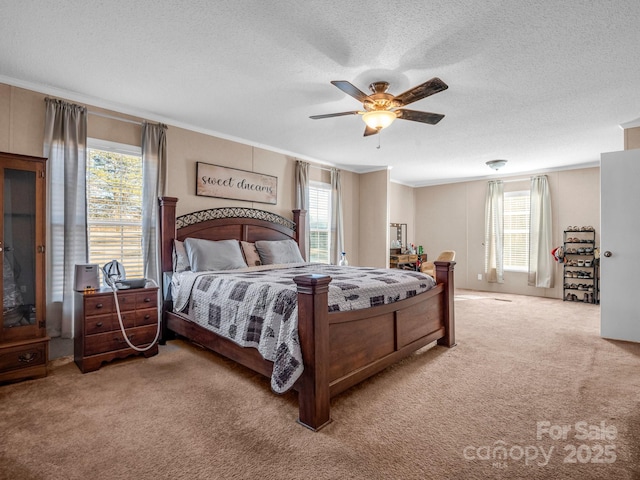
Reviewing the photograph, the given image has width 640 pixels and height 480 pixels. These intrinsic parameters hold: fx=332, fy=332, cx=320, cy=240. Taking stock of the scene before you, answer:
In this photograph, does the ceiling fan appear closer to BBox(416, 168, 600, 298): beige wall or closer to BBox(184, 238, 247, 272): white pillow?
BBox(184, 238, 247, 272): white pillow

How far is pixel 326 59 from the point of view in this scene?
8.45 feet

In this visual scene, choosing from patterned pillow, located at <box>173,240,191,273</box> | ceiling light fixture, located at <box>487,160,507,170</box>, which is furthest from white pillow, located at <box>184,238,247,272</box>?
ceiling light fixture, located at <box>487,160,507,170</box>

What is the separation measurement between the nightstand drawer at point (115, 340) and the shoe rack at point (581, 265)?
22.4ft

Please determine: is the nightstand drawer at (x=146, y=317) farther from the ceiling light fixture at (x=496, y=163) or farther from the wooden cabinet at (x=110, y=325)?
the ceiling light fixture at (x=496, y=163)

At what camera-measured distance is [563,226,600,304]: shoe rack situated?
5898 millimetres

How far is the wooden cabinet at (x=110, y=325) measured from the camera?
284cm

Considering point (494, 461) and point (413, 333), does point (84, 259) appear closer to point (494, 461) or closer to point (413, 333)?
point (413, 333)

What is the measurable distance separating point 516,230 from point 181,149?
6.51 m

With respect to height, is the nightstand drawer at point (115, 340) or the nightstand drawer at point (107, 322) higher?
the nightstand drawer at point (107, 322)

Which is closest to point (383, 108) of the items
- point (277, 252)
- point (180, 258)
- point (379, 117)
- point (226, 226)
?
point (379, 117)

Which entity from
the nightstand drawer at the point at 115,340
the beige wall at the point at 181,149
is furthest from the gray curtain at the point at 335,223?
the nightstand drawer at the point at 115,340

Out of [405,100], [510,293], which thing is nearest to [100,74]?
[405,100]

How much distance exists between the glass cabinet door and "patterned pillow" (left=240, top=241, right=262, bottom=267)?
6.80 feet

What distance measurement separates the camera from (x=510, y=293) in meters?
6.93
